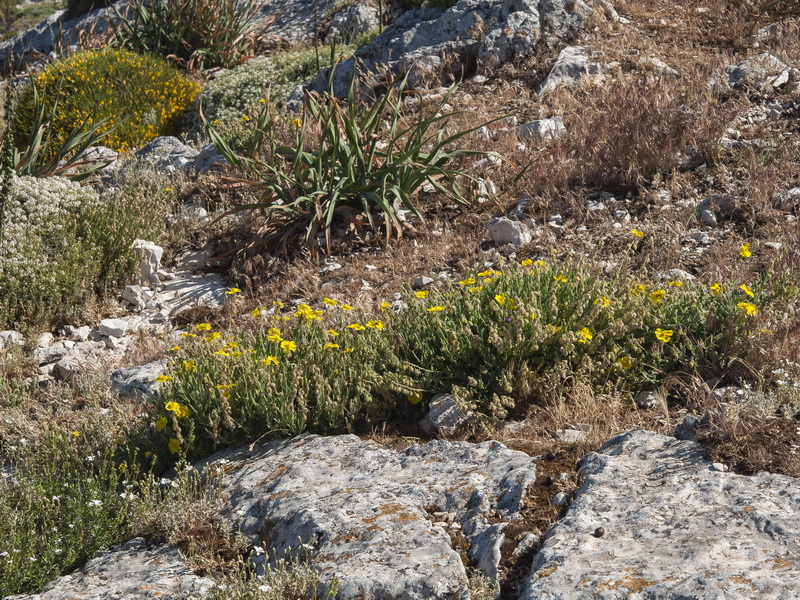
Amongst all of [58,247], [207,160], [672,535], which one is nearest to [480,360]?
[672,535]

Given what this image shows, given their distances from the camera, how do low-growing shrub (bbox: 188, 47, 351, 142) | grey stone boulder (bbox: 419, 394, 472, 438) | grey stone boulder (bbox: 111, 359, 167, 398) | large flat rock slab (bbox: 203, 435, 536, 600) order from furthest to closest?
low-growing shrub (bbox: 188, 47, 351, 142)
grey stone boulder (bbox: 111, 359, 167, 398)
grey stone boulder (bbox: 419, 394, 472, 438)
large flat rock slab (bbox: 203, 435, 536, 600)

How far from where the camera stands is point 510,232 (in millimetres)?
6078

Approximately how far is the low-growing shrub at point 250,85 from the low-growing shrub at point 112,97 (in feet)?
1.17

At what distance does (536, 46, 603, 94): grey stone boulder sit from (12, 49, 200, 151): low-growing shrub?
185 inches

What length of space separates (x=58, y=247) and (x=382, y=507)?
4.36 m

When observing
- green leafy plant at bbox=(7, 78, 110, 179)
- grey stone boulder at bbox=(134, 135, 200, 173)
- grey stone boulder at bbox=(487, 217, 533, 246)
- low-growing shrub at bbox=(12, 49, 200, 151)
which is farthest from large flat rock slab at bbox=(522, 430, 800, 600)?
low-growing shrub at bbox=(12, 49, 200, 151)

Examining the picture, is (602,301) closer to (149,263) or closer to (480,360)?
(480,360)

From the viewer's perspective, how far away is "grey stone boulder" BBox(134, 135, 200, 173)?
819 cm

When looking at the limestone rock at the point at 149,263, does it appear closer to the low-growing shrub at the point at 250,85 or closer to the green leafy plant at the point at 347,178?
the green leafy plant at the point at 347,178

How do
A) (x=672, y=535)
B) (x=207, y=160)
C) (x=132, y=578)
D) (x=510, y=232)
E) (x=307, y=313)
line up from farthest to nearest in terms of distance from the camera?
(x=207, y=160) → (x=510, y=232) → (x=307, y=313) → (x=132, y=578) → (x=672, y=535)

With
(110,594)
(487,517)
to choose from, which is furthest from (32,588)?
(487,517)

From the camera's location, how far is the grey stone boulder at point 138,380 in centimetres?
461

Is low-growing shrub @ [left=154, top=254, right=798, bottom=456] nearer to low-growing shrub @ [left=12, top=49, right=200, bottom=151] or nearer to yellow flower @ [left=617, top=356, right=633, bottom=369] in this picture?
yellow flower @ [left=617, top=356, right=633, bottom=369]

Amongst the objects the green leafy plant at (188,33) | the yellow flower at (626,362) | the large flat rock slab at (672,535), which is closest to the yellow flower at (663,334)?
the yellow flower at (626,362)
